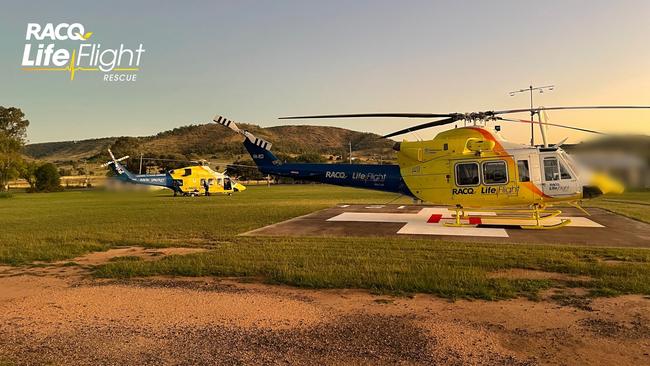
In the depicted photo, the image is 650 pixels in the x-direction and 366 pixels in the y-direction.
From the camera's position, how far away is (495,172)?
13969 millimetres

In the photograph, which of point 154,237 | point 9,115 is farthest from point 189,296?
point 9,115

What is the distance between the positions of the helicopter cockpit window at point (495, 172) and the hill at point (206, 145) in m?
106

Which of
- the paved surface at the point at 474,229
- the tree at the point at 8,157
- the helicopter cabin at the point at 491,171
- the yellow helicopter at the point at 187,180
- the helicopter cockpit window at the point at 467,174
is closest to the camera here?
the paved surface at the point at 474,229

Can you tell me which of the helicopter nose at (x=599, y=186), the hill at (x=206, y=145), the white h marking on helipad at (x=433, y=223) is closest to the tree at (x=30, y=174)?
the hill at (x=206, y=145)

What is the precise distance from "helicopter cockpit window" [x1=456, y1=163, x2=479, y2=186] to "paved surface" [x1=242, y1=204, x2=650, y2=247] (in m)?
1.64

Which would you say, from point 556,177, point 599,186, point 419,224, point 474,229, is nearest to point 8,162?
point 419,224

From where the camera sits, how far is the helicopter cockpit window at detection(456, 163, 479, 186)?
1414 cm

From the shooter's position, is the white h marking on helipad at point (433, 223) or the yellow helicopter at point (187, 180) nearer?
the white h marking on helipad at point (433, 223)

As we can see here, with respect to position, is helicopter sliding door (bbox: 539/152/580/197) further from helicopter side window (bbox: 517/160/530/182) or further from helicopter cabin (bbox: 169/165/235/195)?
helicopter cabin (bbox: 169/165/235/195)

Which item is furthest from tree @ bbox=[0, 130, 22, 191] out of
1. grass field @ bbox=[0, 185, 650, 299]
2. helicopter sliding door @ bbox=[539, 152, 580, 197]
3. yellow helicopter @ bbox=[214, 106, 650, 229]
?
helicopter sliding door @ bbox=[539, 152, 580, 197]

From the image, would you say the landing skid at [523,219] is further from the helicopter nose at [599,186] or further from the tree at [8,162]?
the tree at [8,162]

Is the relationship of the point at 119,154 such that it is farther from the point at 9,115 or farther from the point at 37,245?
the point at 37,245

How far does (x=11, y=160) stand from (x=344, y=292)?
68.1 meters

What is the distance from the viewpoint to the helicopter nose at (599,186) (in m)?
13.6
